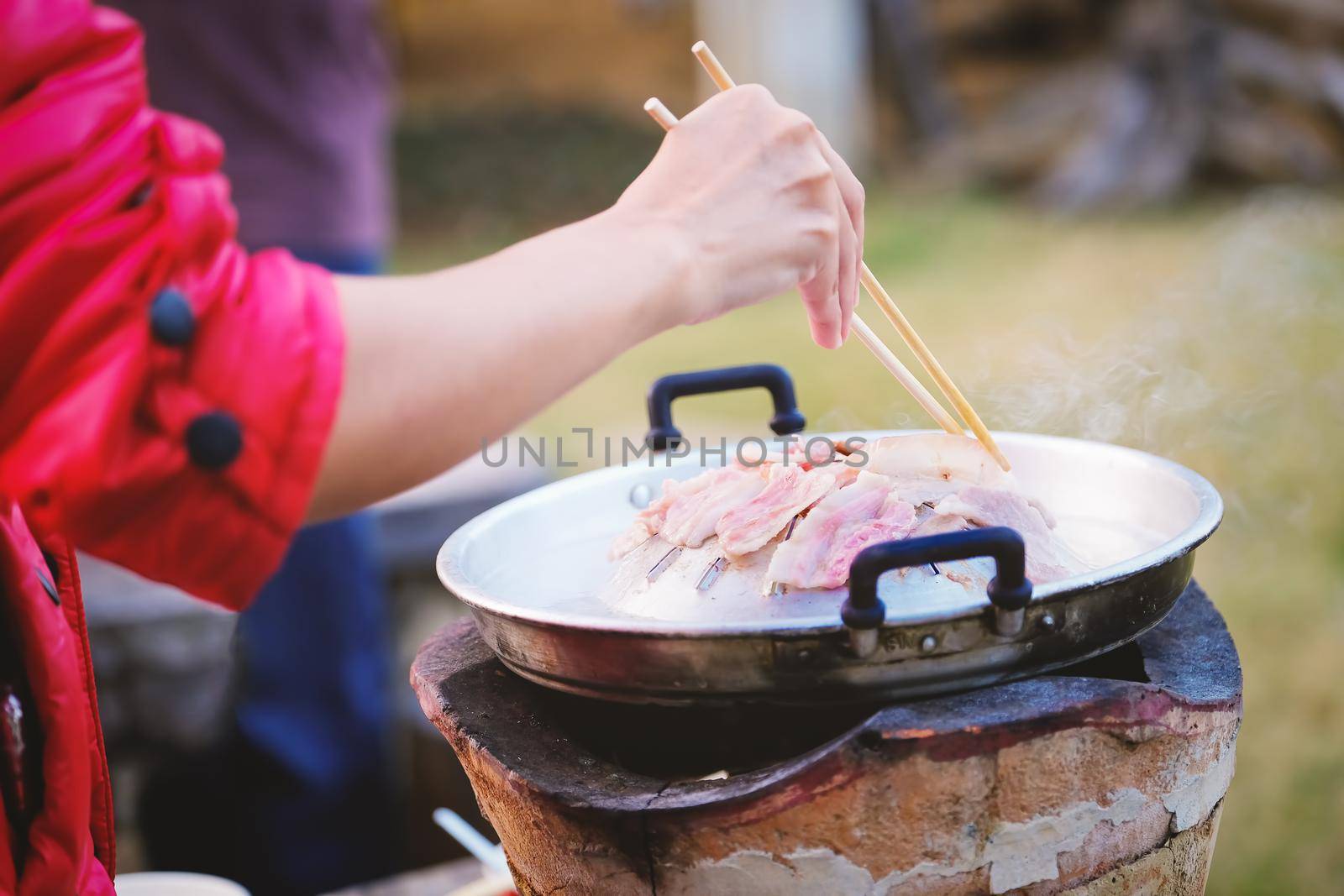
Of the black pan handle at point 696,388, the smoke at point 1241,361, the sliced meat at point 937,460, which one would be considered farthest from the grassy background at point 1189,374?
the sliced meat at point 937,460

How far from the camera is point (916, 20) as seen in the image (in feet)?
43.7

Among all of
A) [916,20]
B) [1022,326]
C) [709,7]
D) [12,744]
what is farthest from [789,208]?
[916,20]

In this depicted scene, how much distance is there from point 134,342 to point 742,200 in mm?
730

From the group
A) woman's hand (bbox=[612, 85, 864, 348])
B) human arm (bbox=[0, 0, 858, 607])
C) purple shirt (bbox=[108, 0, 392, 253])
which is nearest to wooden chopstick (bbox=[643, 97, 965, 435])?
woman's hand (bbox=[612, 85, 864, 348])

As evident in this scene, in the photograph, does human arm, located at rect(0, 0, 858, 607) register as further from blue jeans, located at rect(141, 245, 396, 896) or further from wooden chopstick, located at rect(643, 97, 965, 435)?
blue jeans, located at rect(141, 245, 396, 896)

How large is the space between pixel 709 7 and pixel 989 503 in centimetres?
1126

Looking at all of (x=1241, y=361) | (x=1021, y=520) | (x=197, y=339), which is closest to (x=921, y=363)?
(x=1021, y=520)

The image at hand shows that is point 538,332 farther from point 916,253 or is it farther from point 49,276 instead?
point 916,253

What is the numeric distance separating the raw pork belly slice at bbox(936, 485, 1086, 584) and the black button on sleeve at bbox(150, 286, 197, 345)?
108 centimetres

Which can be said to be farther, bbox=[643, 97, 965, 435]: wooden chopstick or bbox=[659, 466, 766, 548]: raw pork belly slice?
bbox=[643, 97, 965, 435]: wooden chopstick

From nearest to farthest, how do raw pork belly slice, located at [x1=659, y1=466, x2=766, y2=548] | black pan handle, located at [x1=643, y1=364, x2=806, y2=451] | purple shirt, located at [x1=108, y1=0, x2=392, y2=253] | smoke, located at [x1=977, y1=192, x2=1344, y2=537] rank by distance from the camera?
raw pork belly slice, located at [x1=659, y1=466, x2=766, y2=548] → black pan handle, located at [x1=643, y1=364, x2=806, y2=451] → purple shirt, located at [x1=108, y1=0, x2=392, y2=253] → smoke, located at [x1=977, y1=192, x2=1344, y2=537]

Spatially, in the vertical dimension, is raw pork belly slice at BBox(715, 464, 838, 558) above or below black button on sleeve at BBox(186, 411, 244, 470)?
below

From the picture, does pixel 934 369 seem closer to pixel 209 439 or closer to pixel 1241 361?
pixel 209 439

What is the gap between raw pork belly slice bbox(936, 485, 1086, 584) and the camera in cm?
176
